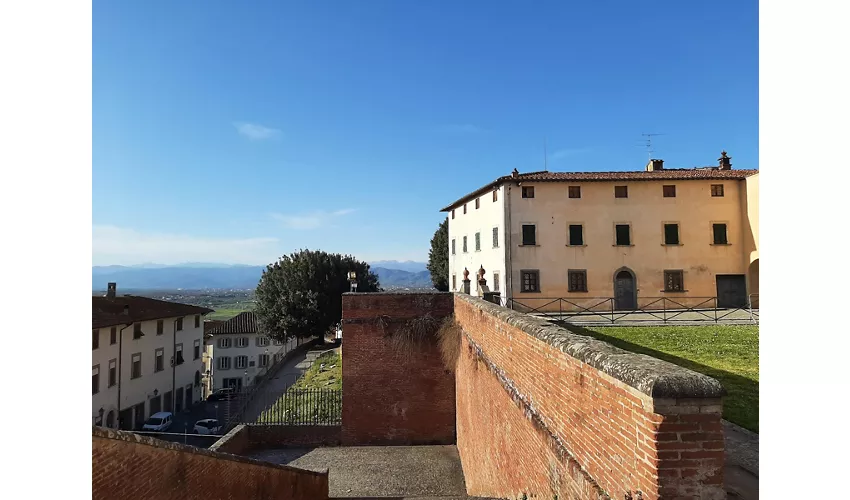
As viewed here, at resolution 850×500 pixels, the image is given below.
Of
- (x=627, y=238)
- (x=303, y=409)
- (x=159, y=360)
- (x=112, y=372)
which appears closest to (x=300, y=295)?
(x=159, y=360)

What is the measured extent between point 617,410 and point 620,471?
406mm

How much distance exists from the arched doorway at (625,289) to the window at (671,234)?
272 centimetres

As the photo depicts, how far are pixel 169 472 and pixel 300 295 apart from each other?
105ft

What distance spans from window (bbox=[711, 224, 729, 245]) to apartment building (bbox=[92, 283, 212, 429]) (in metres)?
33.6

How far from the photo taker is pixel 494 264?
2669cm

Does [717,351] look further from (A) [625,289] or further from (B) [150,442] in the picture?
(A) [625,289]

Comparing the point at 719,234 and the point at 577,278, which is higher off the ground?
the point at 719,234

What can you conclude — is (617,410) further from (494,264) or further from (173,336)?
(173,336)

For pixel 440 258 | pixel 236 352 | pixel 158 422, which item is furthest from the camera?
pixel 236 352

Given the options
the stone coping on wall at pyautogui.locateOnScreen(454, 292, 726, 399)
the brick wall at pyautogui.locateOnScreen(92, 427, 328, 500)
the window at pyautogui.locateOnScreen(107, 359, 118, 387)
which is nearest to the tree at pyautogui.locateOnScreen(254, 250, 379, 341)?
the window at pyautogui.locateOnScreen(107, 359, 118, 387)

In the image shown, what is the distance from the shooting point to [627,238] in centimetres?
2523

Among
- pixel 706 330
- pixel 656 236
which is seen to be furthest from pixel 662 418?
pixel 656 236

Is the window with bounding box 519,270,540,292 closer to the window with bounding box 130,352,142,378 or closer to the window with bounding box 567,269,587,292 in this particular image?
the window with bounding box 567,269,587,292

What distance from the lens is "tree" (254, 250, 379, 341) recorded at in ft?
119
